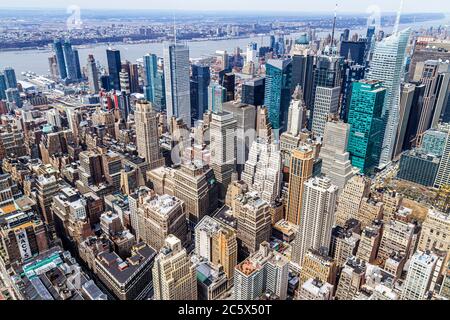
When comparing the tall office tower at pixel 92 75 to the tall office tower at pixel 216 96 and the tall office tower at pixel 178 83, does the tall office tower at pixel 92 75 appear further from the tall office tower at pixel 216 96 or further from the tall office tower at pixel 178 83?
the tall office tower at pixel 216 96

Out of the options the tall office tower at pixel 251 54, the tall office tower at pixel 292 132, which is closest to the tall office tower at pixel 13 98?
the tall office tower at pixel 251 54

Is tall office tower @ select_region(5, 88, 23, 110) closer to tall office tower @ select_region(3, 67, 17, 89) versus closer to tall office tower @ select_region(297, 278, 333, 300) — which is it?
tall office tower @ select_region(3, 67, 17, 89)

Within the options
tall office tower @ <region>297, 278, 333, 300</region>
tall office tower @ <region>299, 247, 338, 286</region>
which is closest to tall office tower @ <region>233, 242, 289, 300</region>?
tall office tower @ <region>297, 278, 333, 300</region>

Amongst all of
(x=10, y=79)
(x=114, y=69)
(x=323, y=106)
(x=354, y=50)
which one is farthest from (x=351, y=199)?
(x=10, y=79)

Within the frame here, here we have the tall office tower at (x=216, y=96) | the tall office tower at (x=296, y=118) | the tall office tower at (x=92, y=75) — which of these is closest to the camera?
the tall office tower at (x=296, y=118)

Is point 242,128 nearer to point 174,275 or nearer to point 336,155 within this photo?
point 336,155
